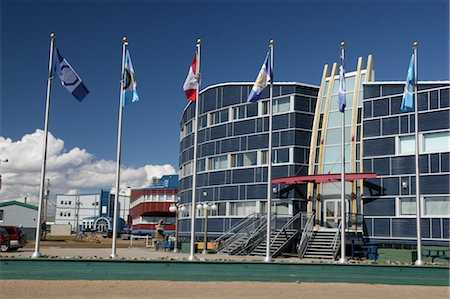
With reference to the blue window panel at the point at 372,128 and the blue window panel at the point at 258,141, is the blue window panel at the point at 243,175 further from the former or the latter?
the blue window panel at the point at 372,128

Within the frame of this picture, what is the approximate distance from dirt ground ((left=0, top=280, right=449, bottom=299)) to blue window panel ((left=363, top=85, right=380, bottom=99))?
14.8 metres

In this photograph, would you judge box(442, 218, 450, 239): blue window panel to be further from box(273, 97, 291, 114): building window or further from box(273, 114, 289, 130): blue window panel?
box(273, 97, 291, 114): building window

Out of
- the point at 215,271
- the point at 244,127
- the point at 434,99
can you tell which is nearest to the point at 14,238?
the point at 244,127

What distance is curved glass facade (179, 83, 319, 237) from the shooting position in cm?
3484

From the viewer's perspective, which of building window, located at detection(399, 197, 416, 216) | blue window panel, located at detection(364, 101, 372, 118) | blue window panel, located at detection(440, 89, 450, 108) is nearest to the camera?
blue window panel, located at detection(440, 89, 450, 108)

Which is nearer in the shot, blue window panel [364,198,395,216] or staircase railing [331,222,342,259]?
staircase railing [331,222,342,259]

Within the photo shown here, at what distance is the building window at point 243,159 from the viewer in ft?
121

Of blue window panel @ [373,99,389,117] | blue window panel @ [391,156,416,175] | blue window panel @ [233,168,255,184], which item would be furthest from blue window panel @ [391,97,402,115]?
blue window panel @ [233,168,255,184]

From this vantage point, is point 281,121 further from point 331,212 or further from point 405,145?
point 405,145

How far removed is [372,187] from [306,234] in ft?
14.7

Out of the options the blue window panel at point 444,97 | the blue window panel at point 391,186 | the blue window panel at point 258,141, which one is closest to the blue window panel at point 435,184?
the blue window panel at point 391,186

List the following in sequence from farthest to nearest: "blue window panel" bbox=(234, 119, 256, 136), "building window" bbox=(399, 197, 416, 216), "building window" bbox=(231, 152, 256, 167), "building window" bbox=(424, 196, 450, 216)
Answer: "blue window panel" bbox=(234, 119, 256, 136) → "building window" bbox=(231, 152, 256, 167) → "building window" bbox=(399, 197, 416, 216) → "building window" bbox=(424, 196, 450, 216)

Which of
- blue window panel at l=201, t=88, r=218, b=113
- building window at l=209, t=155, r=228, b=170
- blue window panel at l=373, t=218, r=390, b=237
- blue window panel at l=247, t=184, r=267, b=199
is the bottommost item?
A: blue window panel at l=373, t=218, r=390, b=237

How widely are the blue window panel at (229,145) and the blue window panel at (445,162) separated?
46.3 ft
